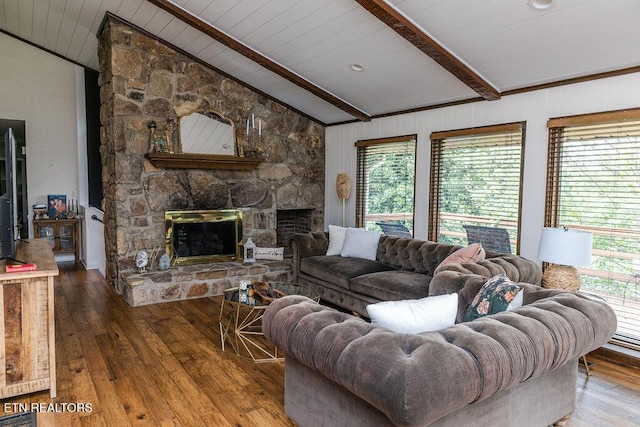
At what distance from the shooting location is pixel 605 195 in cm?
359

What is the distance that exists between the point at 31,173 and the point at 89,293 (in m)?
2.81

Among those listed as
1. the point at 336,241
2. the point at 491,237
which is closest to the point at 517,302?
the point at 491,237

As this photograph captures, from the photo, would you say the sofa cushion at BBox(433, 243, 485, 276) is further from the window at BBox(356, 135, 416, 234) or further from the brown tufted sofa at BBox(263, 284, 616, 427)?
the window at BBox(356, 135, 416, 234)

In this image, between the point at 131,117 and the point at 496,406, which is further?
the point at 131,117

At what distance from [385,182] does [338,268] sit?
1.61 m

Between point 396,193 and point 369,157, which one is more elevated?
point 369,157

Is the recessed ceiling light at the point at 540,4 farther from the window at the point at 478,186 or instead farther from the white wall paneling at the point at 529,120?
the window at the point at 478,186

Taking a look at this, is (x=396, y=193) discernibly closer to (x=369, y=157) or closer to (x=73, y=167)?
(x=369, y=157)

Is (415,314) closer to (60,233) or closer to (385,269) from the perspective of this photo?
(385,269)

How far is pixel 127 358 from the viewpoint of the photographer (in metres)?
3.44

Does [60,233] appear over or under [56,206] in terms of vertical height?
under

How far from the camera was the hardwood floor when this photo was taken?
2613 mm

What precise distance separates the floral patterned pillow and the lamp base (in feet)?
3.44

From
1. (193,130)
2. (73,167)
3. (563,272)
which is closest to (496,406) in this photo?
(563,272)
